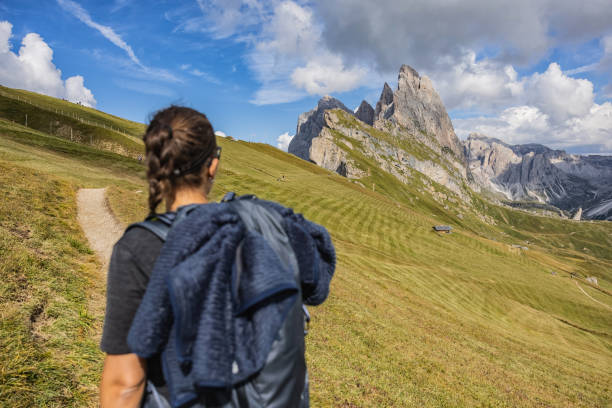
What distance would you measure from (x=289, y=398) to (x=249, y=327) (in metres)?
0.75

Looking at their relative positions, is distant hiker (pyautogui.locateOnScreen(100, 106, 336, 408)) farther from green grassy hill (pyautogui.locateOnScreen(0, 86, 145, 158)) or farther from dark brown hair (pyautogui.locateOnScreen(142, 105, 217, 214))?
green grassy hill (pyautogui.locateOnScreen(0, 86, 145, 158))

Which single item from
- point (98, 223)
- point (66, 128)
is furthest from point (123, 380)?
point (66, 128)

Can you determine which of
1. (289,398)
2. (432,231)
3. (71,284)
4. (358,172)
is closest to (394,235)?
(432,231)

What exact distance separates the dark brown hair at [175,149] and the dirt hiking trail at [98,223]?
11257mm

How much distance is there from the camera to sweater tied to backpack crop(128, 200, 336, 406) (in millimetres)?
2283

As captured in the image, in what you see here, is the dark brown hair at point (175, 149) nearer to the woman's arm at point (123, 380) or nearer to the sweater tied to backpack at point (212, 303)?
the sweater tied to backpack at point (212, 303)

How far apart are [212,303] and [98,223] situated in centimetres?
1788

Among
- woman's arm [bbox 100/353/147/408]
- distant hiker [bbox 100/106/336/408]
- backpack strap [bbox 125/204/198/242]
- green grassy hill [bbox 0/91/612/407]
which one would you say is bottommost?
green grassy hill [bbox 0/91/612/407]

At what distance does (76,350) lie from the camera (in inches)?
267

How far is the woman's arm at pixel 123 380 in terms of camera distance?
2502 mm

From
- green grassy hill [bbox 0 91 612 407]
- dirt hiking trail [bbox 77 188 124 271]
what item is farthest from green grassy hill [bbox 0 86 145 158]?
dirt hiking trail [bbox 77 188 124 271]

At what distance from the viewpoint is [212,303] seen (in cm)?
238

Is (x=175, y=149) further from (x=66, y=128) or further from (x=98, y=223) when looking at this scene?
(x=66, y=128)

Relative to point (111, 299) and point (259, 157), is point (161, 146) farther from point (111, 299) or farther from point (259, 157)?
point (259, 157)
